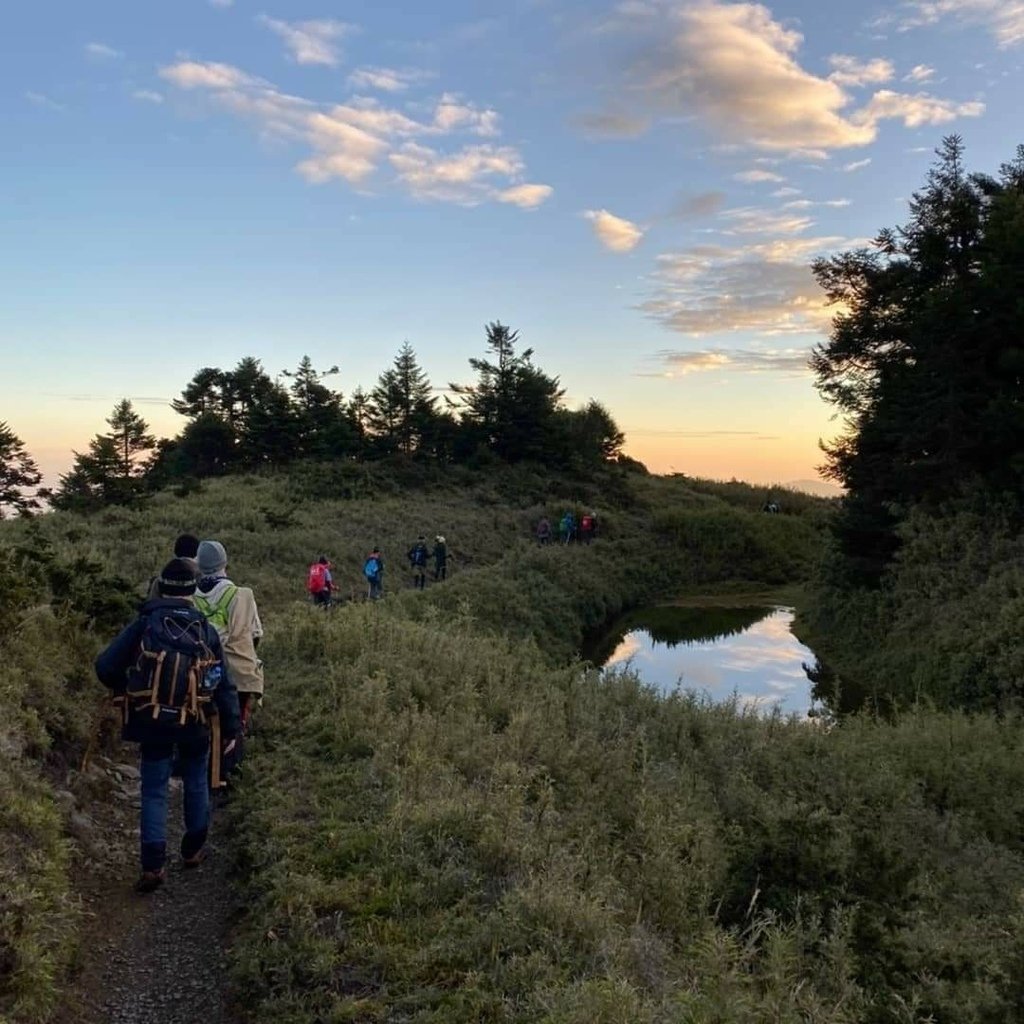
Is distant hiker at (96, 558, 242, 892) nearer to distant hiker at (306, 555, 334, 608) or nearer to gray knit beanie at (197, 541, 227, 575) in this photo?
gray knit beanie at (197, 541, 227, 575)

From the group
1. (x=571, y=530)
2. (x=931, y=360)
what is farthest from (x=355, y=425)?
(x=931, y=360)

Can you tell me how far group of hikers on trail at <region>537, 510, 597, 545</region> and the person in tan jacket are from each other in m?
Answer: 29.9

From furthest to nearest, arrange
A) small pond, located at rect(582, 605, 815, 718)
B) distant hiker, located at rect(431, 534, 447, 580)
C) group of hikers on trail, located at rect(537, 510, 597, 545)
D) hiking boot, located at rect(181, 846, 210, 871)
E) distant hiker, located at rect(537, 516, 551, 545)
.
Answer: group of hikers on trail, located at rect(537, 510, 597, 545), distant hiker, located at rect(537, 516, 551, 545), distant hiker, located at rect(431, 534, 447, 580), small pond, located at rect(582, 605, 815, 718), hiking boot, located at rect(181, 846, 210, 871)

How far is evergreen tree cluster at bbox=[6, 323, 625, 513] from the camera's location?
47.6 metres

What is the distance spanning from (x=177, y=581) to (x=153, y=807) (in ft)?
5.10

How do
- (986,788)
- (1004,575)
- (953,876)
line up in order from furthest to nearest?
(1004,575)
(986,788)
(953,876)

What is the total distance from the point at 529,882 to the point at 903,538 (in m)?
22.1

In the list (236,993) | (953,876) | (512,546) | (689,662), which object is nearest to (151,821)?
(236,993)

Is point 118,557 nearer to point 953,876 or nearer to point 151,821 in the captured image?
point 151,821

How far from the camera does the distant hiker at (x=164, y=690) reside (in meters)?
5.23

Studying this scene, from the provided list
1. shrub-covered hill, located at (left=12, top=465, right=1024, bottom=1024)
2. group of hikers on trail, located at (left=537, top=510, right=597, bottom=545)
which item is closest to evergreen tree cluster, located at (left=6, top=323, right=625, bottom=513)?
group of hikers on trail, located at (left=537, top=510, right=597, bottom=545)

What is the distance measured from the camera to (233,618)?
6.95m

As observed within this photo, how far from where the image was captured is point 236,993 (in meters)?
4.20

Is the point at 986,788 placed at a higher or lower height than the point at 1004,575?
lower
